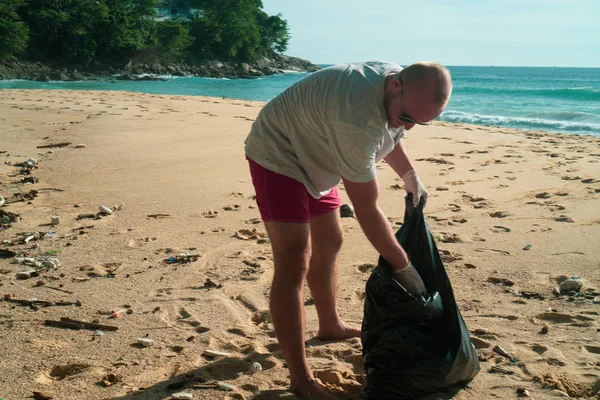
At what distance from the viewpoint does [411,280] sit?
7.22ft

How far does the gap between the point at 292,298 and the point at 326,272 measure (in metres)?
0.46

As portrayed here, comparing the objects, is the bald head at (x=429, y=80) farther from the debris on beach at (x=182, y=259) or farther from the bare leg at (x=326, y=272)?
the debris on beach at (x=182, y=259)

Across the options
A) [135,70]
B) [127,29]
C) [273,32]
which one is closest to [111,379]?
[135,70]

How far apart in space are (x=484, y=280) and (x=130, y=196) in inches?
126

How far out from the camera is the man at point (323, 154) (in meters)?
1.94

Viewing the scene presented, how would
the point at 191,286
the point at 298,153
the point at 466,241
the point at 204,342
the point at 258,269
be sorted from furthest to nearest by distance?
1. the point at 466,241
2. the point at 258,269
3. the point at 191,286
4. the point at 204,342
5. the point at 298,153

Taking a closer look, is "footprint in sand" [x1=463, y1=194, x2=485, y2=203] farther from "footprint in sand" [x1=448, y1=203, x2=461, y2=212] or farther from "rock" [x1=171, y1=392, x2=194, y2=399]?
"rock" [x1=171, y1=392, x2=194, y2=399]

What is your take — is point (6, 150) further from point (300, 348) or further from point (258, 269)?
point (300, 348)

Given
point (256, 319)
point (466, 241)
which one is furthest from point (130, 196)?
point (466, 241)

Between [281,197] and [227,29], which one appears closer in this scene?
[281,197]

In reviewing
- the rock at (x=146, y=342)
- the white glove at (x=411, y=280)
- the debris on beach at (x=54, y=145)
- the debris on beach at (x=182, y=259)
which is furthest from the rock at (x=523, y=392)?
the debris on beach at (x=54, y=145)

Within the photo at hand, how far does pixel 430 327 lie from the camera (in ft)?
7.33

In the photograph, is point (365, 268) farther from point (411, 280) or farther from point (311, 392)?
point (311, 392)

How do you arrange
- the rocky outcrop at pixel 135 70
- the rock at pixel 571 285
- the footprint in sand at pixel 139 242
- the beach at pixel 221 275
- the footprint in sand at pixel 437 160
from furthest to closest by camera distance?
1. the rocky outcrop at pixel 135 70
2. the footprint in sand at pixel 437 160
3. the footprint in sand at pixel 139 242
4. the rock at pixel 571 285
5. the beach at pixel 221 275
